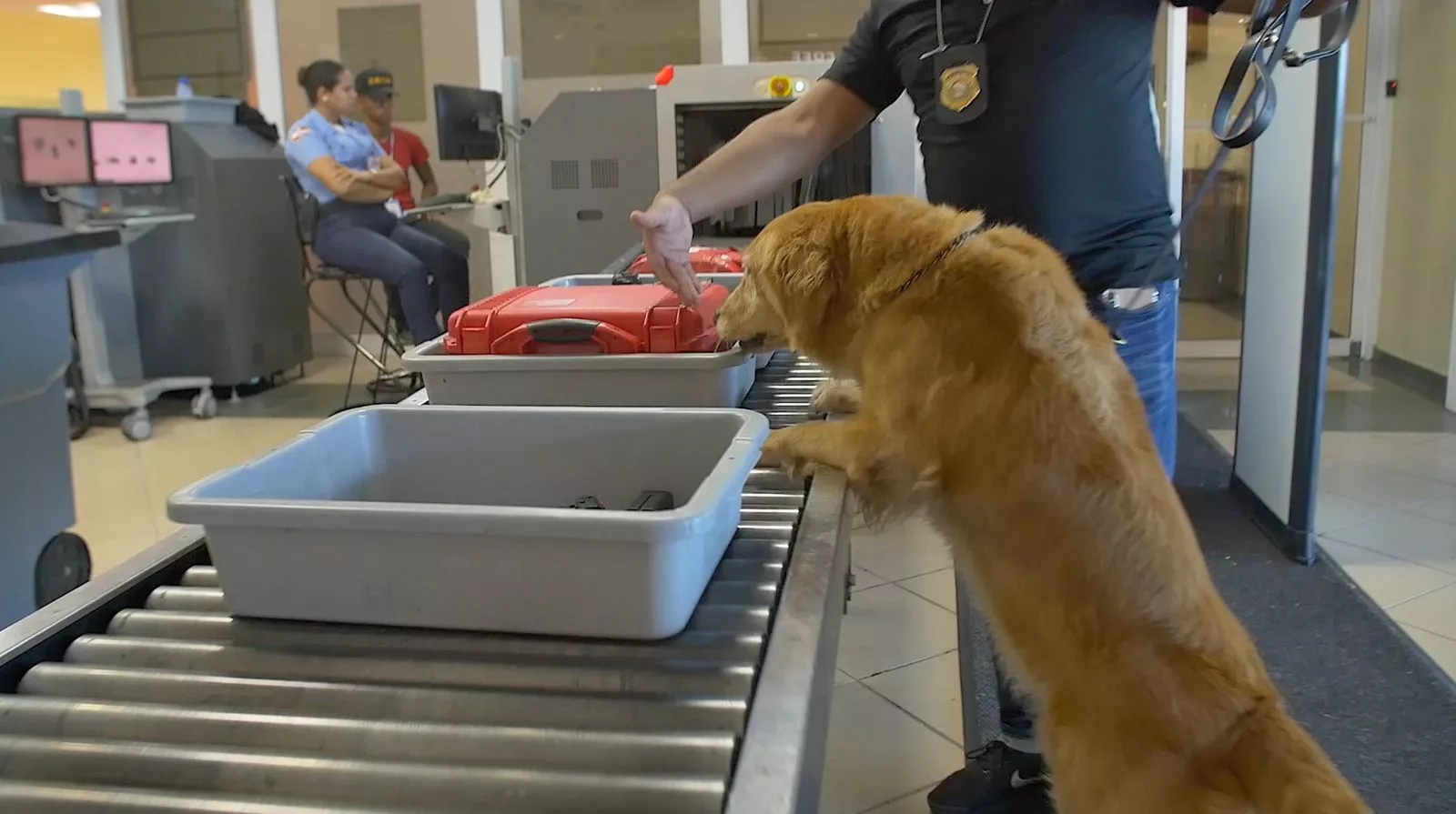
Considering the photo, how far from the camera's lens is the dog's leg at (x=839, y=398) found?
139cm

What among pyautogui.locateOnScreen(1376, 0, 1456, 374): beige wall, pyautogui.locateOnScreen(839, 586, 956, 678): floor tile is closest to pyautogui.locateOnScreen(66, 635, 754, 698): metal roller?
pyautogui.locateOnScreen(839, 586, 956, 678): floor tile

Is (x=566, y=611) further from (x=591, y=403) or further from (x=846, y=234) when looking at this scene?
(x=846, y=234)

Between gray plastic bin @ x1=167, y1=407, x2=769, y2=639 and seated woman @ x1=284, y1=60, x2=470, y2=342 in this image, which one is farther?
seated woman @ x1=284, y1=60, x2=470, y2=342

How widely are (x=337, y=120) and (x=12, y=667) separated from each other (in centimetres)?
444

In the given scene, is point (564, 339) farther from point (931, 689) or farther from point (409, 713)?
point (931, 689)

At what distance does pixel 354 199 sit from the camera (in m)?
4.57

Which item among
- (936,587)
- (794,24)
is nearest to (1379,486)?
(936,587)

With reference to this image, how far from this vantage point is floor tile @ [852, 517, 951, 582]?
2.81 meters

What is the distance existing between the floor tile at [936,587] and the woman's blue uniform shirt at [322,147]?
10.2ft

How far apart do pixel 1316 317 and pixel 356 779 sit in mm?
2773

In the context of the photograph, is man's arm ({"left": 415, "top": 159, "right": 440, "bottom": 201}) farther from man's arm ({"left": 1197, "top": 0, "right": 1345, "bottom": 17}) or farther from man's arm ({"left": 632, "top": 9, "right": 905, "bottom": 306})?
man's arm ({"left": 1197, "top": 0, "right": 1345, "bottom": 17})

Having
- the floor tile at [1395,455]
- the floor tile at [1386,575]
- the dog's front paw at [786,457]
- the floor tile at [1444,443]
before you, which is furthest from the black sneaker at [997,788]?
the floor tile at [1444,443]

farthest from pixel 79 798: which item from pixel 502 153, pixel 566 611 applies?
pixel 502 153

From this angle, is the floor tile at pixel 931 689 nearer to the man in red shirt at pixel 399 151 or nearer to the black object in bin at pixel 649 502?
the black object in bin at pixel 649 502
